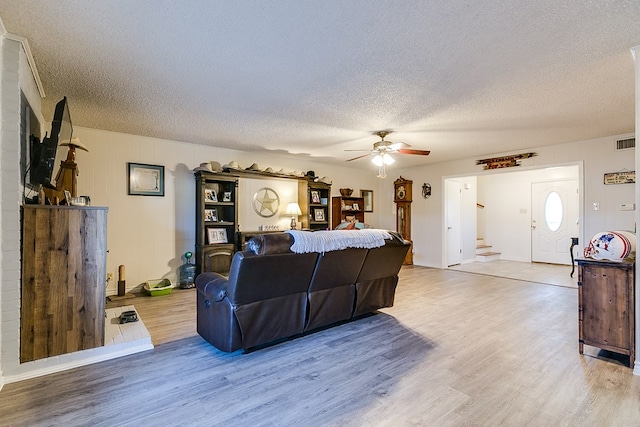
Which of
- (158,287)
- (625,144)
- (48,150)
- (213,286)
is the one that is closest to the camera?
(48,150)

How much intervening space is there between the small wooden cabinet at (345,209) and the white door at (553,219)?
4.56m

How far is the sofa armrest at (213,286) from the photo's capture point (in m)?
2.54

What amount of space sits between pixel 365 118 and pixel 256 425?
340cm

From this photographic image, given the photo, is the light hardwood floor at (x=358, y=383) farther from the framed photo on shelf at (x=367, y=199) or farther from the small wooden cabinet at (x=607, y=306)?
the framed photo on shelf at (x=367, y=199)

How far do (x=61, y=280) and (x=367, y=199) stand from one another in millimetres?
6785

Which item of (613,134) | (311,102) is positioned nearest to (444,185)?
(613,134)

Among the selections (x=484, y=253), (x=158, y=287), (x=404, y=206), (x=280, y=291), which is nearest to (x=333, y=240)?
(x=280, y=291)

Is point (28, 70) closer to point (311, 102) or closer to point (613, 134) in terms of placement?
point (311, 102)

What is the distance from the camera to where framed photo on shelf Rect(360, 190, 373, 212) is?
26.7ft

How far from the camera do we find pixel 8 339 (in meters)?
2.17

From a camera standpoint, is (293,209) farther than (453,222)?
No

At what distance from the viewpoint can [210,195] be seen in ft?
17.7

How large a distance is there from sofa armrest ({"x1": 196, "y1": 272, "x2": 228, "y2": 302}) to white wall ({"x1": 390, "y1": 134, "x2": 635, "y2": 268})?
5.69m

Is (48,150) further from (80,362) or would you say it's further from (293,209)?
(293,209)
